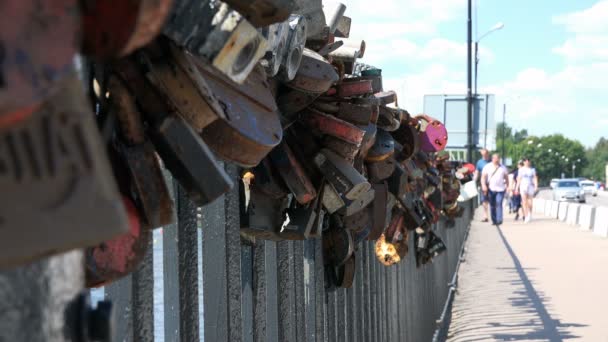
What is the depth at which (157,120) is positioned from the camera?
83 cm

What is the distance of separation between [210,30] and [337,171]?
41.6 inches

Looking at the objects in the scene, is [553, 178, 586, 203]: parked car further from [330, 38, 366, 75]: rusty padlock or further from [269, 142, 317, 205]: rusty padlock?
[269, 142, 317, 205]: rusty padlock

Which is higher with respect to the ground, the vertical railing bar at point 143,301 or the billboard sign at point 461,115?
the billboard sign at point 461,115

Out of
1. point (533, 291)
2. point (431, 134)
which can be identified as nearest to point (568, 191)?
point (533, 291)

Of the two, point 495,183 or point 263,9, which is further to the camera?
point 495,183

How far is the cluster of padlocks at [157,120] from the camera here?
1.37 ft

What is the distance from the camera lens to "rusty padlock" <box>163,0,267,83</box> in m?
0.71

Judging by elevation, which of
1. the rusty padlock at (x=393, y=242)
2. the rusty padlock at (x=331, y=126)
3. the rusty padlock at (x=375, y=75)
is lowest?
the rusty padlock at (x=393, y=242)

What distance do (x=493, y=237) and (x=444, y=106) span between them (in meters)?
4.38

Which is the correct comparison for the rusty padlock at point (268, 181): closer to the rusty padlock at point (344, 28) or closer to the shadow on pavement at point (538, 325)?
the rusty padlock at point (344, 28)

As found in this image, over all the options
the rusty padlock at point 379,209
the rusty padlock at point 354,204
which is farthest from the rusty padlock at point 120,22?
the rusty padlock at point 379,209

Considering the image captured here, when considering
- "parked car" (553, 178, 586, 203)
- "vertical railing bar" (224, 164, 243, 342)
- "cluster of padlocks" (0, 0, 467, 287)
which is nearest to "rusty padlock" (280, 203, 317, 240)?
"cluster of padlocks" (0, 0, 467, 287)

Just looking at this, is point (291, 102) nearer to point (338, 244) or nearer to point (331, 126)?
point (331, 126)

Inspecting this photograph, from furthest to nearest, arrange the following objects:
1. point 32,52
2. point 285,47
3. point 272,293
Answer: point 272,293 < point 285,47 < point 32,52
